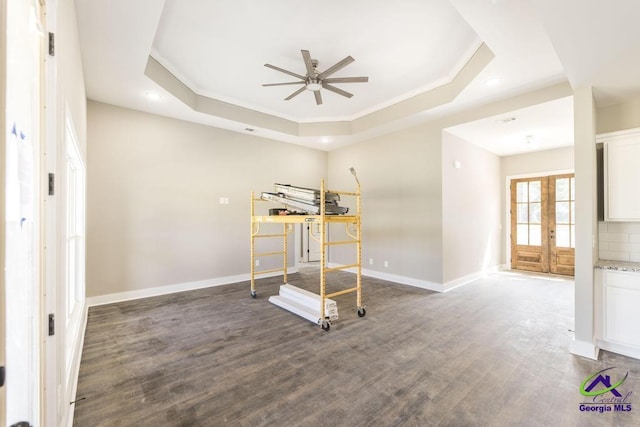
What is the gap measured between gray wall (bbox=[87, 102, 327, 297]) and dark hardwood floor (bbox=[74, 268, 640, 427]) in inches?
28.0

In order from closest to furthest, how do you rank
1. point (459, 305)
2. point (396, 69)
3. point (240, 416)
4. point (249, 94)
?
point (240, 416), point (396, 69), point (459, 305), point (249, 94)

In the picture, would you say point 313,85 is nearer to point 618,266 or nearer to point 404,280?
point 618,266

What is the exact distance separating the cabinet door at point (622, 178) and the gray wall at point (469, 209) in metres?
2.11

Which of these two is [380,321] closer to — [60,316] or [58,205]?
[60,316]

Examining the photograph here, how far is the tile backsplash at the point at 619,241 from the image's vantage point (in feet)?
9.20

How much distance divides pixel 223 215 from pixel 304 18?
359 cm

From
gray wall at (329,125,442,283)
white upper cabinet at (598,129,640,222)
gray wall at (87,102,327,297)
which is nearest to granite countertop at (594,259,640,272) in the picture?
white upper cabinet at (598,129,640,222)

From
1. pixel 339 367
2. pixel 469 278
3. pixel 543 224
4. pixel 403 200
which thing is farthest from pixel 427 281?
pixel 543 224

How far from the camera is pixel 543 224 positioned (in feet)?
19.7

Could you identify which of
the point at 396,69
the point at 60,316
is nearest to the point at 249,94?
the point at 396,69

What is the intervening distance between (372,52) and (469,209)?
12.1 feet

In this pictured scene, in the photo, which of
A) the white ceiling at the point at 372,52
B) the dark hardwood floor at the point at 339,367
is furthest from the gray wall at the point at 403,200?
the dark hardwood floor at the point at 339,367

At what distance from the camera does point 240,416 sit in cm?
179

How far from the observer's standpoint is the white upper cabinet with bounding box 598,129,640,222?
8.68 feet
